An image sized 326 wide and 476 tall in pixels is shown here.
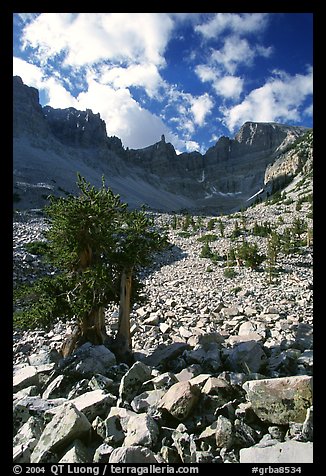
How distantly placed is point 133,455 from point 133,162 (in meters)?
166

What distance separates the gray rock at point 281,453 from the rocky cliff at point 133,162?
51811 mm

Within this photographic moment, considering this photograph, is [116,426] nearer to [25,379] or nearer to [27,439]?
[27,439]

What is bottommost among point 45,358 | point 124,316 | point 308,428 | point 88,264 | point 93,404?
point 45,358

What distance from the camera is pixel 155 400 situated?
16.5 feet

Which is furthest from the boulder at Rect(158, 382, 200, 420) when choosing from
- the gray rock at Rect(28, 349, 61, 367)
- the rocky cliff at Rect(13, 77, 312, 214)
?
the rocky cliff at Rect(13, 77, 312, 214)

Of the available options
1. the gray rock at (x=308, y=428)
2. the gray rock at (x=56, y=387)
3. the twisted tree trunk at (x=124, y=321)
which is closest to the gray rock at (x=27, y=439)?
the gray rock at (x=56, y=387)

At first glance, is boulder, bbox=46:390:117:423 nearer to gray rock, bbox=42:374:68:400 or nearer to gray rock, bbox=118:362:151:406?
gray rock, bbox=118:362:151:406

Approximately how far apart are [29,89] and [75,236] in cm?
Answer: 13739

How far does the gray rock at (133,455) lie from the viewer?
11.8ft

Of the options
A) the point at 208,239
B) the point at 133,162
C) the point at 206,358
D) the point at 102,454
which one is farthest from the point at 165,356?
the point at 133,162

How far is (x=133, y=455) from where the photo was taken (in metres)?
3.65

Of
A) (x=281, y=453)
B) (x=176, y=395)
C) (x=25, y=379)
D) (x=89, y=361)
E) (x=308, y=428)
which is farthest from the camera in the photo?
(x=89, y=361)

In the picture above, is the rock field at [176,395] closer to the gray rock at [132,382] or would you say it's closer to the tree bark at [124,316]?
the gray rock at [132,382]
